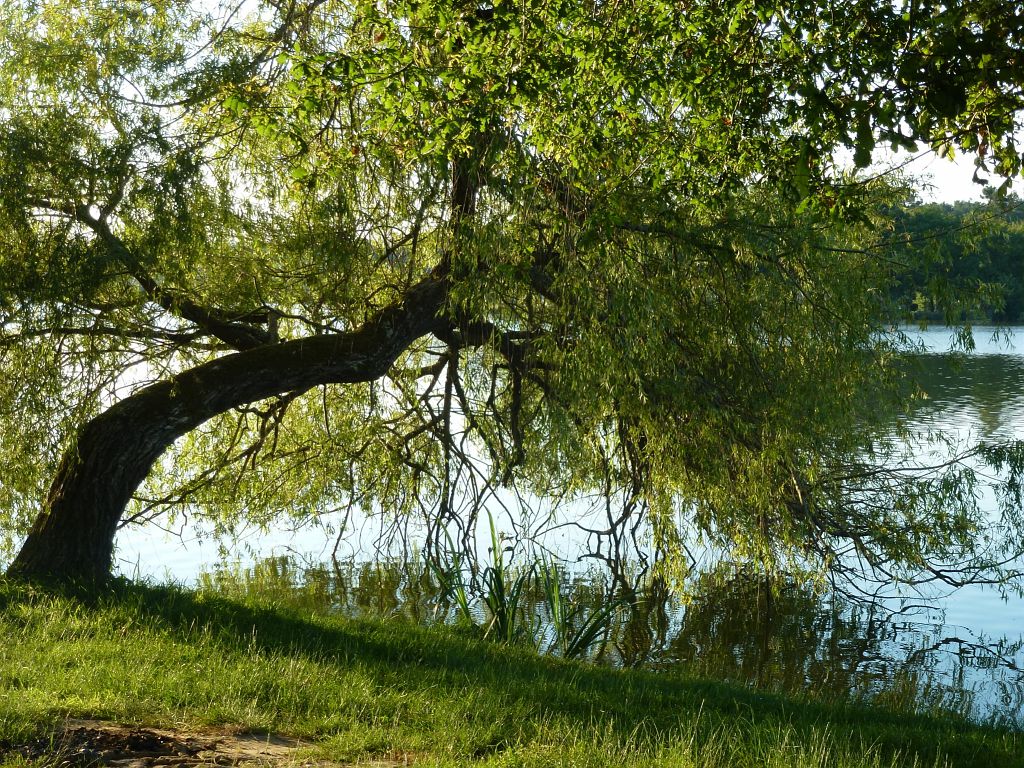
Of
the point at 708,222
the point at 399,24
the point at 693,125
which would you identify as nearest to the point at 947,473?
the point at 708,222

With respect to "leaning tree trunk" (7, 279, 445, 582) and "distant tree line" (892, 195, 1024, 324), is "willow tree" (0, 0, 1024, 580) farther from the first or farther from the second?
"distant tree line" (892, 195, 1024, 324)

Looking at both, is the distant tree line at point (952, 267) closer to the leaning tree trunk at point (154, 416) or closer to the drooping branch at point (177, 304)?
the leaning tree trunk at point (154, 416)

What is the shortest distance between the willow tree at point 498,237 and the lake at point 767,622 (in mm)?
949

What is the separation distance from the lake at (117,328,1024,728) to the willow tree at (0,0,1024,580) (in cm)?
95

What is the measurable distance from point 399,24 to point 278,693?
4.71 meters

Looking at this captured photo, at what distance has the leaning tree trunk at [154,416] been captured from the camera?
746 cm

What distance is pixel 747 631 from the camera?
922 cm

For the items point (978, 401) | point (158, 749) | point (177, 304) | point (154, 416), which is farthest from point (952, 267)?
point (978, 401)

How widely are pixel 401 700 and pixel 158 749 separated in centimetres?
126

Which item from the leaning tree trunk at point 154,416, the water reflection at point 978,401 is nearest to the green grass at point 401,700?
the leaning tree trunk at point 154,416

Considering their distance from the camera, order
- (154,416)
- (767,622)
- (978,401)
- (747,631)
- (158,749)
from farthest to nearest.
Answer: (978,401) < (767,622) < (747,631) < (154,416) < (158,749)

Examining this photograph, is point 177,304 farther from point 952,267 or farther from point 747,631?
point 952,267

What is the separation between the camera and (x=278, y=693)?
16.2 ft

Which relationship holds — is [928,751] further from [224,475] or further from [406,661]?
[224,475]
